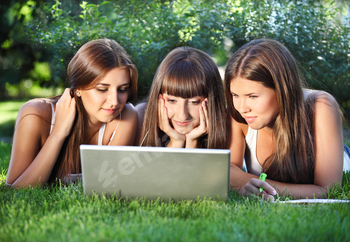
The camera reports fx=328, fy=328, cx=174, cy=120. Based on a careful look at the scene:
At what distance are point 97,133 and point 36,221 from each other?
150cm

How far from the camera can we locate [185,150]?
1781 mm

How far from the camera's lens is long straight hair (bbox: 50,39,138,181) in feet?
9.15

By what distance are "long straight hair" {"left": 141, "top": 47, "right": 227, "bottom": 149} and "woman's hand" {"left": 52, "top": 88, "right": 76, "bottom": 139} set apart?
670 millimetres

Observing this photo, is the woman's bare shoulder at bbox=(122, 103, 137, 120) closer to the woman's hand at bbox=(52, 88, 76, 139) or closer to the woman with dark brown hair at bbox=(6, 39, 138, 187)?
the woman with dark brown hair at bbox=(6, 39, 138, 187)

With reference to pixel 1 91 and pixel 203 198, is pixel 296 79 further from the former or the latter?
pixel 1 91

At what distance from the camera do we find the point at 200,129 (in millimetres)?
2975

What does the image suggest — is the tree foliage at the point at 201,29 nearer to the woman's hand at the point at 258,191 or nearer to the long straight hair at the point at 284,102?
the long straight hair at the point at 284,102

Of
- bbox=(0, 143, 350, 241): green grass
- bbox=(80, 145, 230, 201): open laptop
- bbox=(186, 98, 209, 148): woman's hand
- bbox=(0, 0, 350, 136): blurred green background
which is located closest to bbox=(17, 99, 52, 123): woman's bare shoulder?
bbox=(0, 143, 350, 241): green grass

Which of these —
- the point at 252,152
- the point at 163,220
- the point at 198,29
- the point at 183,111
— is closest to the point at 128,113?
the point at 183,111

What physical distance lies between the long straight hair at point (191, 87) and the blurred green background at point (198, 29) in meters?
1.77

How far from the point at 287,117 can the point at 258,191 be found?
0.72m

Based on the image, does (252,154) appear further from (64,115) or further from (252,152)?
(64,115)

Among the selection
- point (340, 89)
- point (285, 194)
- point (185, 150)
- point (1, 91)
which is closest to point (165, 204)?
point (185, 150)

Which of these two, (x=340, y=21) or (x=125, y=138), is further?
(x=340, y=21)
